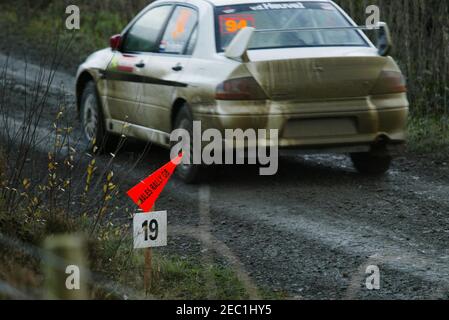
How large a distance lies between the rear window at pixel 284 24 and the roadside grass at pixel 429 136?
1.83 meters

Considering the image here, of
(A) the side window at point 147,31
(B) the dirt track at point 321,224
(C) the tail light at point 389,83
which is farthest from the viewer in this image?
(A) the side window at point 147,31

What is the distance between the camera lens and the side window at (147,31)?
1160cm

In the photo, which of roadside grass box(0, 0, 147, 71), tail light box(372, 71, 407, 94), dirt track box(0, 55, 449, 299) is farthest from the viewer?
roadside grass box(0, 0, 147, 71)

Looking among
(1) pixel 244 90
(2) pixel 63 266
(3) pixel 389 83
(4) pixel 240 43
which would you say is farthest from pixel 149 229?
(3) pixel 389 83

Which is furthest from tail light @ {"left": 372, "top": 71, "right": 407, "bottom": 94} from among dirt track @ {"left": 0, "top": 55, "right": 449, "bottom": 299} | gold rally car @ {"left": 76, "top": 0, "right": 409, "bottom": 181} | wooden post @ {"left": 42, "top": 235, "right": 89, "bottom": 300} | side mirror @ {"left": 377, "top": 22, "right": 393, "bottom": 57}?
wooden post @ {"left": 42, "top": 235, "right": 89, "bottom": 300}

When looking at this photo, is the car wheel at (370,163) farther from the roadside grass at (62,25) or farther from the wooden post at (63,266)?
the roadside grass at (62,25)

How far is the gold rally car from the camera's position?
1011 centimetres

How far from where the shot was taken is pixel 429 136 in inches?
496

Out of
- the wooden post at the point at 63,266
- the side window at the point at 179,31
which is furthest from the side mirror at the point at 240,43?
the wooden post at the point at 63,266

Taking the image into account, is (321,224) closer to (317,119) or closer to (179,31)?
(317,119)

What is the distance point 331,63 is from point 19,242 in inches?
163

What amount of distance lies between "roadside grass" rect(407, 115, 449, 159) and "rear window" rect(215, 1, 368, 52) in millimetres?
1829

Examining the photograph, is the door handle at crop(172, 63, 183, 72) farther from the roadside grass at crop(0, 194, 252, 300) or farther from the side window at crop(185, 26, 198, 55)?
the roadside grass at crop(0, 194, 252, 300)
